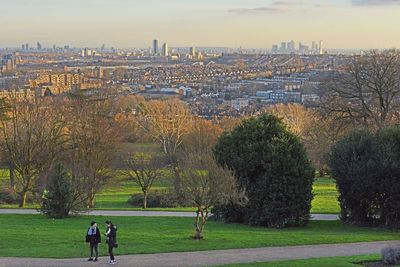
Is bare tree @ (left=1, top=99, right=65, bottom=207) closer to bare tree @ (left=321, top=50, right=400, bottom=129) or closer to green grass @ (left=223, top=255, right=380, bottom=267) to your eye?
bare tree @ (left=321, top=50, right=400, bottom=129)

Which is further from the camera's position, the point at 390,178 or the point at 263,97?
the point at 263,97

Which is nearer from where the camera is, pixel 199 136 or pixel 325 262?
pixel 325 262

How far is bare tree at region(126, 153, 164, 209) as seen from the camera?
136ft

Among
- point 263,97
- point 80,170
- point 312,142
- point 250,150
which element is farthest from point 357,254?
point 263,97

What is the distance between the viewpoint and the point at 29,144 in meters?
41.1

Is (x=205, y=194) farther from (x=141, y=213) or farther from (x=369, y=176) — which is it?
(x=141, y=213)

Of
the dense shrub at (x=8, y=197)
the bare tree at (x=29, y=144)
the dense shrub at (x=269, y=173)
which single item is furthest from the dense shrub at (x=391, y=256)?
the dense shrub at (x=8, y=197)

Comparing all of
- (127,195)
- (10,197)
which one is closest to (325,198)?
(127,195)

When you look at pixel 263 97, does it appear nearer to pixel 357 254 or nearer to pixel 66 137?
pixel 66 137

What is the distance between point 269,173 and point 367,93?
15.9 m

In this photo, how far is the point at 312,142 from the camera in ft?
188

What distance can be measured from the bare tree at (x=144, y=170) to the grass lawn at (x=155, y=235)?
9.95m

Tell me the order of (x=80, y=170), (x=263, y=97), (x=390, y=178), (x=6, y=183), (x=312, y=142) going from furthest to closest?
1. (x=263, y=97)
2. (x=312, y=142)
3. (x=6, y=183)
4. (x=80, y=170)
5. (x=390, y=178)

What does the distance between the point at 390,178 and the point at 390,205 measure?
4.10 ft
